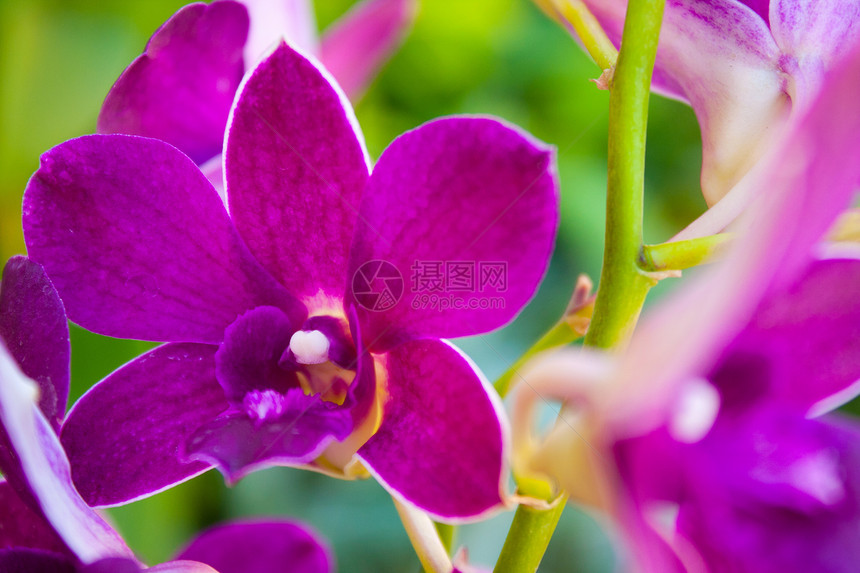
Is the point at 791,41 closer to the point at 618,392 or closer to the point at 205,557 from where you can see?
the point at 618,392

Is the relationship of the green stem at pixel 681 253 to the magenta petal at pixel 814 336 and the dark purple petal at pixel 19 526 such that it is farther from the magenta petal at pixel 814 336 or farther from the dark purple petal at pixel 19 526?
the dark purple petal at pixel 19 526

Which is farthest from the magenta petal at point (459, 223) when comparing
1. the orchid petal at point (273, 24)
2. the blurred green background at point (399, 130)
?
the blurred green background at point (399, 130)

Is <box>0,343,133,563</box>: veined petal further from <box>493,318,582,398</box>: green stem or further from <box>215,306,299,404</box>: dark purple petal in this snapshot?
<box>493,318,582,398</box>: green stem

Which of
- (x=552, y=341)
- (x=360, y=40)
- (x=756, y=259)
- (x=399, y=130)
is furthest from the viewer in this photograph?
(x=399, y=130)

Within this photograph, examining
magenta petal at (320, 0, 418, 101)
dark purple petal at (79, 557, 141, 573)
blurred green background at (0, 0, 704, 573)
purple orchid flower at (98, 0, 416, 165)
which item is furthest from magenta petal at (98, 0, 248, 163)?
blurred green background at (0, 0, 704, 573)

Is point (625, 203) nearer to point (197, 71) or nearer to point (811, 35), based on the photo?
point (811, 35)

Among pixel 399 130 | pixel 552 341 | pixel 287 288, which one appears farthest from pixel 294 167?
pixel 399 130
